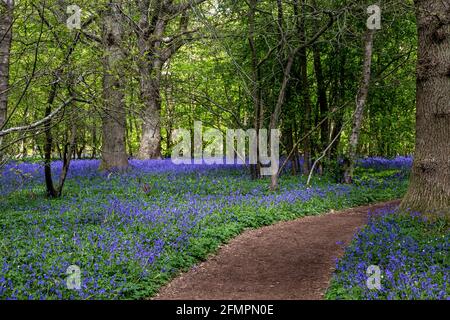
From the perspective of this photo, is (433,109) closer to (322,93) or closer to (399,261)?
(399,261)

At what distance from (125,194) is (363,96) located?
28.0 ft

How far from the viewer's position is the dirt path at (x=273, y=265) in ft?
21.9

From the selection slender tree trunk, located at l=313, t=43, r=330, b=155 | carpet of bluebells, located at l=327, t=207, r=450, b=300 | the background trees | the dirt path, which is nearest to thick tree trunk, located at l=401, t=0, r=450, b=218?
carpet of bluebells, located at l=327, t=207, r=450, b=300

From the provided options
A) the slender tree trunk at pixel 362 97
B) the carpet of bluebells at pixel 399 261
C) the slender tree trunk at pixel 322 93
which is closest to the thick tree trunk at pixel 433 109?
the carpet of bluebells at pixel 399 261

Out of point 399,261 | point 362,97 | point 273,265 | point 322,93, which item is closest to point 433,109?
point 399,261

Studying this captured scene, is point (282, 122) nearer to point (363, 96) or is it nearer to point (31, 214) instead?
point (363, 96)

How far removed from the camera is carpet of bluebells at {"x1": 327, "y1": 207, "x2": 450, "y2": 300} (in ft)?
18.1

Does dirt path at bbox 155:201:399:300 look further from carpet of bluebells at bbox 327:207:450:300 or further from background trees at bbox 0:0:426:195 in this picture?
background trees at bbox 0:0:426:195

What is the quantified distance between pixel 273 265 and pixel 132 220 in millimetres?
3273

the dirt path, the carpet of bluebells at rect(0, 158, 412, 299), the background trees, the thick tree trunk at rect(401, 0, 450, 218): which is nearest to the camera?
the carpet of bluebells at rect(0, 158, 412, 299)

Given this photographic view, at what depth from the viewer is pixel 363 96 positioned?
15.2 metres

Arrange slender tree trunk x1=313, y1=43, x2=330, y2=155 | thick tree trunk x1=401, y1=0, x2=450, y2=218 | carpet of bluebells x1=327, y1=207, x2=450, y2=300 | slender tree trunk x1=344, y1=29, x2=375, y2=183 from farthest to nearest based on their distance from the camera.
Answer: slender tree trunk x1=313, y1=43, x2=330, y2=155
slender tree trunk x1=344, y1=29, x2=375, y2=183
thick tree trunk x1=401, y1=0, x2=450, y2=218
carpet of bluebells x1=327, y1=207, x2=450, y2=300

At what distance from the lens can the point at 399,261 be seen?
6.61 meters

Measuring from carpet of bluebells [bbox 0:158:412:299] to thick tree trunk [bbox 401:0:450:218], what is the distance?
328 centimetres
